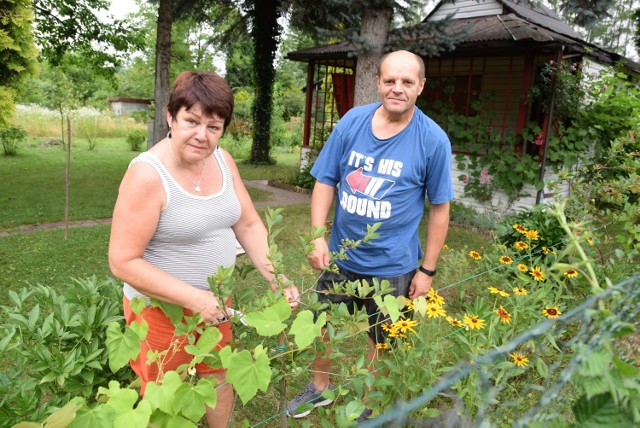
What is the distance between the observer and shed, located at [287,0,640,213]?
7.86 metres

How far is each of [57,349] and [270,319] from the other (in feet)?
3.04

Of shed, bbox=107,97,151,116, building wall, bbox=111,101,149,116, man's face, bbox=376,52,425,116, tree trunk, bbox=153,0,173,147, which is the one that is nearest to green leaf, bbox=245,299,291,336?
man's face, bbox=376,52,425,116

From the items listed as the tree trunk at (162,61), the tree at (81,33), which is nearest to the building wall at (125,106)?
the tree at (81,33)

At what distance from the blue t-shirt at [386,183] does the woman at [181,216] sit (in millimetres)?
593

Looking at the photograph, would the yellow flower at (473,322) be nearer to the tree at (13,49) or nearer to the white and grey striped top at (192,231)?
the white and grey striped top at (192,231)

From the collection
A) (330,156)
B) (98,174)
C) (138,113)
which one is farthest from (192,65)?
(330,156)

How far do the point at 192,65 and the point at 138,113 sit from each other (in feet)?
22.5

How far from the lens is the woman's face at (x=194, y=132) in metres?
1.66

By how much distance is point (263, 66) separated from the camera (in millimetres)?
13523

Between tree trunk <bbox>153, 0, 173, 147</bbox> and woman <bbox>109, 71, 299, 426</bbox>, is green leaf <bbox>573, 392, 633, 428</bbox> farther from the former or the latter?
tree trunk <bbox>153, 0, 173, 147</bbox>

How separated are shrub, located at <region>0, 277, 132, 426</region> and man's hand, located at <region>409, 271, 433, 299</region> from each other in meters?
1.32

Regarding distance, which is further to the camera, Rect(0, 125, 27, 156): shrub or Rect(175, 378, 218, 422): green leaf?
Rect(0, 125, 27, 156): shrub

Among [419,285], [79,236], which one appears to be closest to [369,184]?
[419,285]

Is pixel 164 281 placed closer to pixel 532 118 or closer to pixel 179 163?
pixel 179 163
